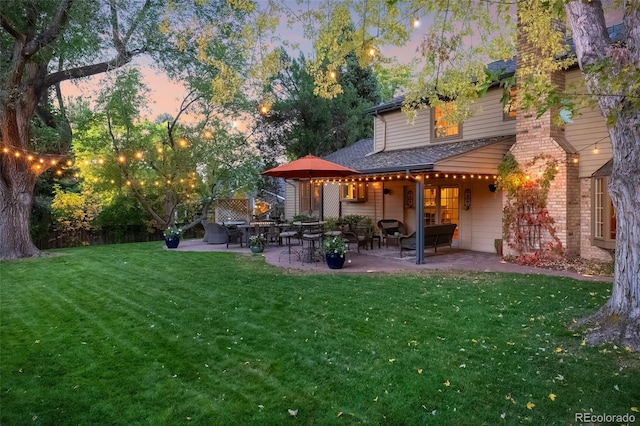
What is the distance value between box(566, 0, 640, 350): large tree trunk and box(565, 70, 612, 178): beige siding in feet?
16.0

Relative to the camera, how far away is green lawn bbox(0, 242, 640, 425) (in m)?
3.24

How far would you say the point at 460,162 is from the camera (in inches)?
392

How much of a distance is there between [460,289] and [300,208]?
42.9 feet

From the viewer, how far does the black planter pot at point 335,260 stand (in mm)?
9414

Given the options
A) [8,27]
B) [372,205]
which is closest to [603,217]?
[372,205]

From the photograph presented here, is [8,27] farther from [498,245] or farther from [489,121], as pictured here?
[498,245]

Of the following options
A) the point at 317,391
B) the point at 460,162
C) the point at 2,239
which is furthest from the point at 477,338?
the point at 2,239

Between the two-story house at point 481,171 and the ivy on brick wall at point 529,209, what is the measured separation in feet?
0.49

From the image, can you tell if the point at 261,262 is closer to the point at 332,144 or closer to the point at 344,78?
the point at 332,144

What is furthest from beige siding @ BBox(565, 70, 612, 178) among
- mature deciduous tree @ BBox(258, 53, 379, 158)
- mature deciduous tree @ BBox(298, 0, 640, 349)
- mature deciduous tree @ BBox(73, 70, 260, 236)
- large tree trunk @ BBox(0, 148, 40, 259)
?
large tree trunk @ BBox(0, 148, 40, 259)

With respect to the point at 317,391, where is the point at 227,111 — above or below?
above

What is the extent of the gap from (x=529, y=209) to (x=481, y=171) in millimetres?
1485

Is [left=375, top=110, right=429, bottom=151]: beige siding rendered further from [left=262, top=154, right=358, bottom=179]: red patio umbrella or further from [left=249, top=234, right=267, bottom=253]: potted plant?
[left=249, top=234, right=267, bottom=253]: potted plant

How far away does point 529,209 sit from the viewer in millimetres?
10109
